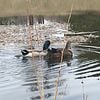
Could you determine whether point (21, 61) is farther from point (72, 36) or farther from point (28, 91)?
point (72, 36)

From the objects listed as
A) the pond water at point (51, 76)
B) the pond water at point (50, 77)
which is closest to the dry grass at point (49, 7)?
the pond water at point (51, 76)

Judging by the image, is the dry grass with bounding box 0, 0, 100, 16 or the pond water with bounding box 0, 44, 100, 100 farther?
the dry grass with bounding box 0, 0, 100, 16

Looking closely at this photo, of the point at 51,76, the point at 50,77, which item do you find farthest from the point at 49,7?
the point at 50,77

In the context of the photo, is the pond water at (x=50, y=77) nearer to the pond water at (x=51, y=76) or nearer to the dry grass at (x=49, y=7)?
the pond water at (x=51, y=76)

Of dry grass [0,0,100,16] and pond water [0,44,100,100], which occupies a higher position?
pond water [0,44,100,100]

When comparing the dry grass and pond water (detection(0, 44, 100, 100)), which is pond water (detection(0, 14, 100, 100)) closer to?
pond water (detection(0, 44, 100, 100))

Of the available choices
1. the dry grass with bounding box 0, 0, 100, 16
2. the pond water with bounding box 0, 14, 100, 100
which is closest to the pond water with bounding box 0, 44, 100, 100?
the pond water with bounding box 0, 14, 100, 100

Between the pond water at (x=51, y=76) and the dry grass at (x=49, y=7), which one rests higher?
the pond water at (x=51, y=76)

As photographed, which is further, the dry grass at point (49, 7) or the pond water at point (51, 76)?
the dry grass at point (49, 7)

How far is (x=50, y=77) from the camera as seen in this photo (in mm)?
13398

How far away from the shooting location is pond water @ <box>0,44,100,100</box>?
11016 mm

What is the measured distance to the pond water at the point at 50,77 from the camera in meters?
11.0

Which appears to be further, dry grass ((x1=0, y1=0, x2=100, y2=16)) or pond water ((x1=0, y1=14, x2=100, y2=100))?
dry grass ((x1=0, y1=0, x2=100, y2=16))

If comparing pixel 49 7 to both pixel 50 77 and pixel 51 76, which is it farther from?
pixel 50 77
